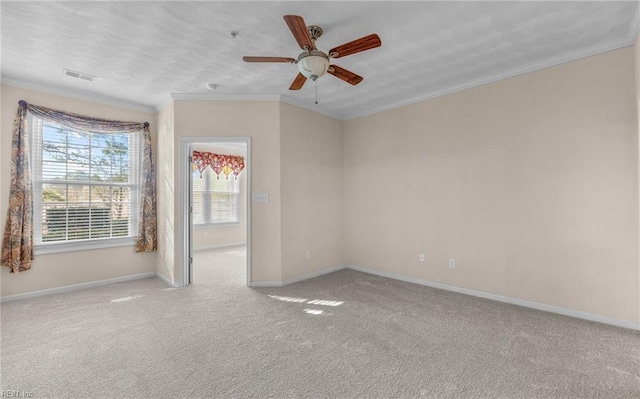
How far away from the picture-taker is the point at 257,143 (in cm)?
429

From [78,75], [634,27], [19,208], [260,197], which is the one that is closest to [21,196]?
[19,208]

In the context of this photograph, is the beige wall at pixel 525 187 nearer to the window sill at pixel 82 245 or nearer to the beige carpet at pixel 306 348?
the beige carpet at pixel 306 348

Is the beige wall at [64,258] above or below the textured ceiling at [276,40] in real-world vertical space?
below

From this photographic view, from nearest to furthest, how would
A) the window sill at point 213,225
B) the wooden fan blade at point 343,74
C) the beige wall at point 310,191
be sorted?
the wooden fan blade at point 343,74 → the beige wall at point 310,191 → the window sill at point 213,225

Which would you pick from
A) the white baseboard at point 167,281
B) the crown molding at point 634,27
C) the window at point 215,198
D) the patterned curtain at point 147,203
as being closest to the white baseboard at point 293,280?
the white baseboard at point 167,281

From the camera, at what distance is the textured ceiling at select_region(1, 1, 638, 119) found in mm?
2354

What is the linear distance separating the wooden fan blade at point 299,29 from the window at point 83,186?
148 inches

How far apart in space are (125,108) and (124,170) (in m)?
0.97

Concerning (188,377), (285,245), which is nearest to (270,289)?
(285,245)

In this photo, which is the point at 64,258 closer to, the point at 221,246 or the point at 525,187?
the point at 221,246

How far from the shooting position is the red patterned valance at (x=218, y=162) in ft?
23.7

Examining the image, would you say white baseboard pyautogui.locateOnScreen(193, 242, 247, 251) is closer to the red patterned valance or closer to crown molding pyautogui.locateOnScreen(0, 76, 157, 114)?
the red patterned valance

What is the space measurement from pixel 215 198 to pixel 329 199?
3920 mm

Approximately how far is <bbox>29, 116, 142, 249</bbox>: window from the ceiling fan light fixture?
364 cm
